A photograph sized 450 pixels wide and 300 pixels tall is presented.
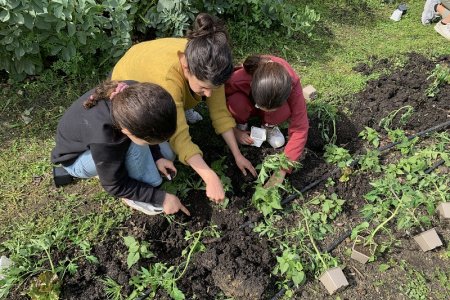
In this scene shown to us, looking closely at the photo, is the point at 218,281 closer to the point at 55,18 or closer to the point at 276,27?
the point at 55,18

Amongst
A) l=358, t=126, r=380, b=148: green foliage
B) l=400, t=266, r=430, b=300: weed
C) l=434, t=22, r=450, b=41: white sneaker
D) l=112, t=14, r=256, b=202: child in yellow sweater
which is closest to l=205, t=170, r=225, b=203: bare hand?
l=112, t=14, r=256, b=202: child in yellow sweater

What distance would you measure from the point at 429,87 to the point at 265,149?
5.64 feet

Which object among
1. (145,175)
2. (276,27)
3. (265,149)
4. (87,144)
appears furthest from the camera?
(276,27)

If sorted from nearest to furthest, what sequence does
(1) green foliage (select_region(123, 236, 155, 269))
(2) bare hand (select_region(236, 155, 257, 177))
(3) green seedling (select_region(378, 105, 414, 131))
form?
(1) green foliage (select_region(123, 236, 155, 269)) → (2) bare hand (select_region(236, 155, 257, 177)) → (3) green seedling (select_region(378, 105, 414, 131))

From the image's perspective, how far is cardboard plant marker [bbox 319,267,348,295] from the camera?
251 cm

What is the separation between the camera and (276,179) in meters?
2.90

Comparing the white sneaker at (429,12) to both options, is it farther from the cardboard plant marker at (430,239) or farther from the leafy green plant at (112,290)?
the leafy green plant at (112,290)

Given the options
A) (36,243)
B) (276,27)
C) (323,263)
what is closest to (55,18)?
(36,243)

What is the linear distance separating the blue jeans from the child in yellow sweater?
0.18 meters

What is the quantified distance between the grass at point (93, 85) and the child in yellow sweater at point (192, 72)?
2.22 ft

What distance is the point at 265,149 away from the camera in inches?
123

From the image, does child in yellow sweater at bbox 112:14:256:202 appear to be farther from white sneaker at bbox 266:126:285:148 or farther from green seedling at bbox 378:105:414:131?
green seedling at bbox 378:105:414:131

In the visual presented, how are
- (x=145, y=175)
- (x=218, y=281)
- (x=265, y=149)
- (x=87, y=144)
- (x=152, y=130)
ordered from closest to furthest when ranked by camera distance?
1. (x=152, y=130)
2. (x=87, y=144)
3. (x=218, y=281)
4. (x=145, y=175)
5. (x=265, y=149)

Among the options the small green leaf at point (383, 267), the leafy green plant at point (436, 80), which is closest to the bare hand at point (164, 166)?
the small green leaf at point (383, 267)
